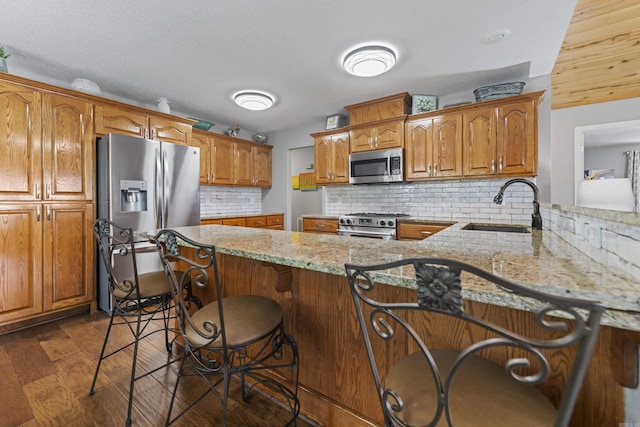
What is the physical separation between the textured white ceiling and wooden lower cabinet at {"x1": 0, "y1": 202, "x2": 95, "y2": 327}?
1.42m

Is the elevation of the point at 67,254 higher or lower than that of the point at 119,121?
lower

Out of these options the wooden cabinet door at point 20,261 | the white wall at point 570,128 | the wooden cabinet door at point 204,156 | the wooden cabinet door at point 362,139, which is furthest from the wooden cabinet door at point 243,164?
the white wall at point 570,128

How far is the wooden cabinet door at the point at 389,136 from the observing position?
11.5ft

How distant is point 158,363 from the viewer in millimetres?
1897

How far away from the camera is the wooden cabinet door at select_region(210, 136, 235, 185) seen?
430 centimetres

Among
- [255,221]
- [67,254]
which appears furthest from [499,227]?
[67,254]

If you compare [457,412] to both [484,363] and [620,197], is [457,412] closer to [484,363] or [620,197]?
[484,363]

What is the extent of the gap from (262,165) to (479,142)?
3488 millimetres

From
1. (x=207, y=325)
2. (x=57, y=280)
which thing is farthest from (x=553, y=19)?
(x=57, y=280)

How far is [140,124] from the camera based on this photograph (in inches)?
123

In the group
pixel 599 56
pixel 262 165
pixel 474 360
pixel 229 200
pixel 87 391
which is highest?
pixel 599 56

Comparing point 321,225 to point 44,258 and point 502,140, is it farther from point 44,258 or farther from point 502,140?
point 44,258

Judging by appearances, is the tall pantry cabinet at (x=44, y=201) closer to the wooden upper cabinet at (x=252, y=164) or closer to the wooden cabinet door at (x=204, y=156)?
the wooden cabinet door at (x=204, y=156)

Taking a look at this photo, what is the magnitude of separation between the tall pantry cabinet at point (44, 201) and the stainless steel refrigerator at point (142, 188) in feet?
0.55
